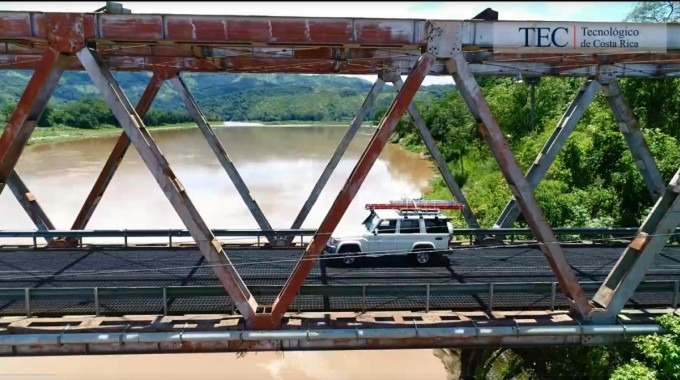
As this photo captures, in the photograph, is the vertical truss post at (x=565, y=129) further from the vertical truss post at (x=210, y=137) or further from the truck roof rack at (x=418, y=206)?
the vertical truss post at (x=210, y=137)

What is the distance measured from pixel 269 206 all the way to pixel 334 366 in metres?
22.8

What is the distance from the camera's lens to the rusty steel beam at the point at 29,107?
271 inches

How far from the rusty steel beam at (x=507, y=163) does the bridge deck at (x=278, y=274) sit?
1.54 meters

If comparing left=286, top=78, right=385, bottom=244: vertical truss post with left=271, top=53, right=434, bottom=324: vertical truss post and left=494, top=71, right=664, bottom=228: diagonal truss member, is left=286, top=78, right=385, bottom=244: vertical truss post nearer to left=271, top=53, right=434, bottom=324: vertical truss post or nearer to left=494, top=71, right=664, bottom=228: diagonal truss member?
left=494, top=71, right=664, bottom=228: diagonal truss member

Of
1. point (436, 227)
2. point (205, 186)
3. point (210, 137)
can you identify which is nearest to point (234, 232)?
point (210, 137)

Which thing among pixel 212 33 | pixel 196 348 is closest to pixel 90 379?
pixel 196 348

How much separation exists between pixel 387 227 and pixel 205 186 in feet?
113

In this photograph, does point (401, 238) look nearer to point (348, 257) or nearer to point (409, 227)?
point (409, 227)

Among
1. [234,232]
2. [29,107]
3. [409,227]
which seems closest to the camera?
[29,107]

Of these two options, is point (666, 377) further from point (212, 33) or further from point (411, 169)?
point (411, 169)

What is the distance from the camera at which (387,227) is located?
12016 millimetres

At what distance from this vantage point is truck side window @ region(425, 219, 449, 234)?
39.9 feet

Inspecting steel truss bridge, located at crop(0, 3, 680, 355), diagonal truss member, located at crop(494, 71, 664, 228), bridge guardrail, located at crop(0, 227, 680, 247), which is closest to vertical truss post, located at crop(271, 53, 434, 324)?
steel truss bridge, located at crop(0, 3, 680, 355)

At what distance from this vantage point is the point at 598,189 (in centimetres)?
1809
